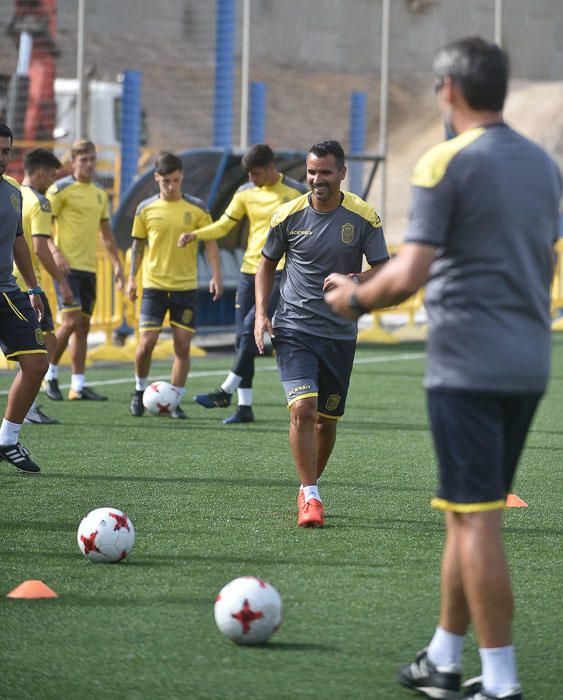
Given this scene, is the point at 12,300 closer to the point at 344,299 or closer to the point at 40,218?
the point at 40,218

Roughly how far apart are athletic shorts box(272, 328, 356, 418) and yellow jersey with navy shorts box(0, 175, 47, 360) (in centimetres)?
173

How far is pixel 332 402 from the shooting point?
694 cm

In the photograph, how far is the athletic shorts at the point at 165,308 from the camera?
11.1 m

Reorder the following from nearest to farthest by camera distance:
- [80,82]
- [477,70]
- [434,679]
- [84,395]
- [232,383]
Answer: [477,70]
[434,679]
[232,383]
[84,395]
[80,82]

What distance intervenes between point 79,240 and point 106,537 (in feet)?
21.1

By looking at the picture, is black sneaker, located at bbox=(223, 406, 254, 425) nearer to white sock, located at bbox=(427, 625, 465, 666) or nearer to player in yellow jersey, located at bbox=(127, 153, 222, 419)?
player in yellow jersey, located at bbox=(127, 153, 222, 419)

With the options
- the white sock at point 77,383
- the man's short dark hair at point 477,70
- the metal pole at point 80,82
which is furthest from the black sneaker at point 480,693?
the metal pole at point 80,82

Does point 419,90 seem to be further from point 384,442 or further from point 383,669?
point 383,669

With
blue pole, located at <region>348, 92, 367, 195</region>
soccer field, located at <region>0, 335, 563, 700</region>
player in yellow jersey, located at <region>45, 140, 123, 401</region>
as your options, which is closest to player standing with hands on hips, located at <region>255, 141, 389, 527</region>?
soccer field, located at <region>0, 335, 563, 700</region>

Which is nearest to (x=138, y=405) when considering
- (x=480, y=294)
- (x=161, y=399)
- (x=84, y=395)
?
(x=161, y=399)

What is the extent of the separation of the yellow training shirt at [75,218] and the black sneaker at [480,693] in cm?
823

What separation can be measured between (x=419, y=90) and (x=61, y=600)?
174 ft

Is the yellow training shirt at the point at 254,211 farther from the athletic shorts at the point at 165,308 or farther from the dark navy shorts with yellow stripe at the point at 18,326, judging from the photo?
the dark navy shorts with yellow stripe at the point at 18,326

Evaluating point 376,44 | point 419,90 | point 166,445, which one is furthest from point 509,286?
point 419,90
